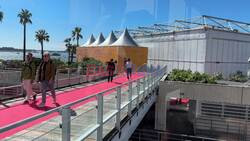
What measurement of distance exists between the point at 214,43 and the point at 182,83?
12.2 metres

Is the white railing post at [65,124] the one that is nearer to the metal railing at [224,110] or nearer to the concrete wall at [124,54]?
the metal railing at [224,110]

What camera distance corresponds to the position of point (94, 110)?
5066mm

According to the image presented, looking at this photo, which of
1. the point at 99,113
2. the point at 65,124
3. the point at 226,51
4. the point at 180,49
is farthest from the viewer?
the point at 180,49

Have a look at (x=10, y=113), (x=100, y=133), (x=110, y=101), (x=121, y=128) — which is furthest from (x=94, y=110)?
(x=10, y=113)

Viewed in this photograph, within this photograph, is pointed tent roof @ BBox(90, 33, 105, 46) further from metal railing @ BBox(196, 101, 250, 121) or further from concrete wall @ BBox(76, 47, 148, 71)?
metal railing @ BBox(196, 101, 250, 121)

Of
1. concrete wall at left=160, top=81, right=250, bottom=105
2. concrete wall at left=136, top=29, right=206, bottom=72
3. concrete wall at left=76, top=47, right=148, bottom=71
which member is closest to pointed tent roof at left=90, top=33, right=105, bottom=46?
concrete wall at left=76, top=47, right=148, bottom=71

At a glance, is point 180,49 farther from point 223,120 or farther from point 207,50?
point 223,120

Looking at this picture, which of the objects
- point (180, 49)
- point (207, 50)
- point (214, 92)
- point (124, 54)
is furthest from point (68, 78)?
point (180, 49)

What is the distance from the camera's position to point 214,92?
58.4 feet

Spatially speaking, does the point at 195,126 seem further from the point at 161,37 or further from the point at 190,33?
the point at 161,37

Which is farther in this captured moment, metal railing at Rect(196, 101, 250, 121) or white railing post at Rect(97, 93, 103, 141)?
metal railing at Rect(196, 101, 250, 121)

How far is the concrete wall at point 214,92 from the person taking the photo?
1744 cm

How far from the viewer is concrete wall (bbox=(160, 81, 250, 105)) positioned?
57.2 feet

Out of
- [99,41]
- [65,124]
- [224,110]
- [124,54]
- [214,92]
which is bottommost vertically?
[224,110]
